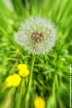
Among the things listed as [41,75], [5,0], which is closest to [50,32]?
[41,75]

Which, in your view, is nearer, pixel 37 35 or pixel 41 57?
pixel 37 35

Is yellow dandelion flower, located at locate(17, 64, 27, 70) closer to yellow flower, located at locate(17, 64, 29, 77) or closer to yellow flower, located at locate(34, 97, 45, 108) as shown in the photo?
yellow flower, located at locate(17, 64, 29, 77)

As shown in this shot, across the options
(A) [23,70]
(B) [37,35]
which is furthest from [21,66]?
(B) [37,35]

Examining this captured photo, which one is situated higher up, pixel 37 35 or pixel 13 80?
pixel 37 35

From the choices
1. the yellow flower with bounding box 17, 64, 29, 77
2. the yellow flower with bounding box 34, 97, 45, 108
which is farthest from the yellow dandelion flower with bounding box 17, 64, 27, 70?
the yellow flower with bounding box 34, 97, 45, 108

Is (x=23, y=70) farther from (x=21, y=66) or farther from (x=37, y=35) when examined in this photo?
(x=37, y=35)

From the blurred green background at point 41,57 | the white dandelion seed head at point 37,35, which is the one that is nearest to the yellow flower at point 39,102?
the blurred green background at point 41,57

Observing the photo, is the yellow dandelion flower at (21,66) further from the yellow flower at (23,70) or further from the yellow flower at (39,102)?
the yellow flower at (39,102)

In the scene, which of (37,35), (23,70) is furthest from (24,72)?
(37,35)
